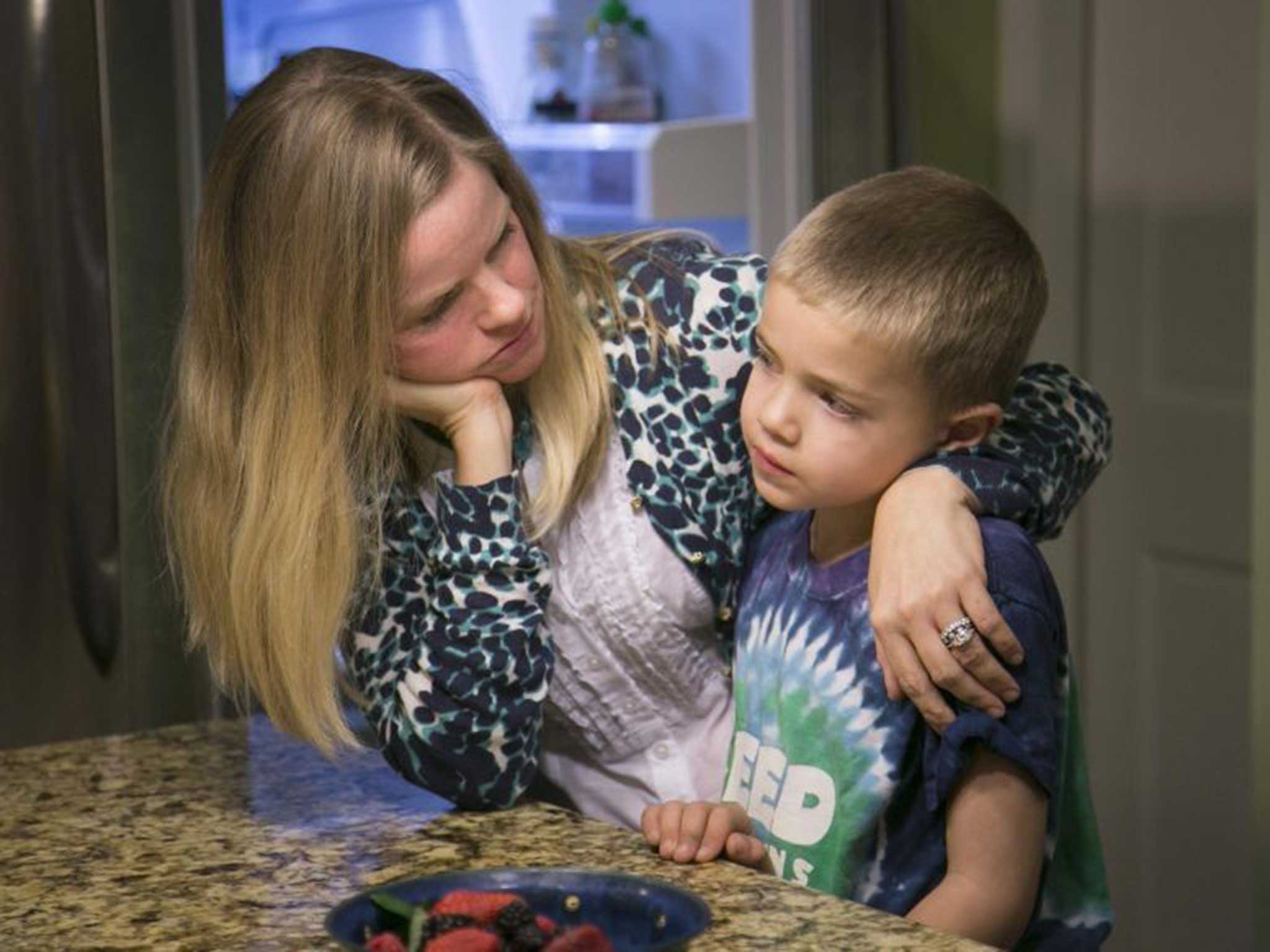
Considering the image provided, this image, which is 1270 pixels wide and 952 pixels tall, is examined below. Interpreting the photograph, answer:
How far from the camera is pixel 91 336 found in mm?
1994

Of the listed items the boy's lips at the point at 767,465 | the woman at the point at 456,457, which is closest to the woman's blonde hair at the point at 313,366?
the woman at the point at 456,457

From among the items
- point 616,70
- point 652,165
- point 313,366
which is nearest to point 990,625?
point 313,366

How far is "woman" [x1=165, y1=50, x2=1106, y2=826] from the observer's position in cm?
150

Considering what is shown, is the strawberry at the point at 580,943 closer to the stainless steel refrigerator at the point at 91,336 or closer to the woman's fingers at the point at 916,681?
the woman's fingers at the point at 916,681

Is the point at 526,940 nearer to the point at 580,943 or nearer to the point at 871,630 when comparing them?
the point at 580,943

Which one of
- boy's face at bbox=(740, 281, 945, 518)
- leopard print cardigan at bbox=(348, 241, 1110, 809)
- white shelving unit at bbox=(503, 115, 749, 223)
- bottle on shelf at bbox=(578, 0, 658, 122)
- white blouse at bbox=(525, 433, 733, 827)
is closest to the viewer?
boy's face at bbox=(740, 281, 945, 518)

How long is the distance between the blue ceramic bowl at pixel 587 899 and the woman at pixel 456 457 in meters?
0.33

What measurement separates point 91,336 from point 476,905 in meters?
1.11

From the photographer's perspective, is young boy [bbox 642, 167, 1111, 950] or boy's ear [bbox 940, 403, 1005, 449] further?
boy's ear [bbox 940, 403, 1005, 449]

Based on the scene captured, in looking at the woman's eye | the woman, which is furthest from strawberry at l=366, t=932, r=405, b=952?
the woman's eye

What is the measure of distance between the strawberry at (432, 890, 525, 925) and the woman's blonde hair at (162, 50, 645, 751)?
47 centimetres

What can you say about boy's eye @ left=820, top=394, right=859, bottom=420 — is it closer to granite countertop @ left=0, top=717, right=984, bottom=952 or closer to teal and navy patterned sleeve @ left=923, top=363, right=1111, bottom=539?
teal and navy patterned sleeve @ left=923, top=363, right=1111, bottom=539

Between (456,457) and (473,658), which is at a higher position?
(456,457)

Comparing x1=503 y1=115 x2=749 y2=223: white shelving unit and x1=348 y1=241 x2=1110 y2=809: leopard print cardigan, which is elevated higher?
x1=503 y1=115 x2=749 y2=223: white shelving unit
